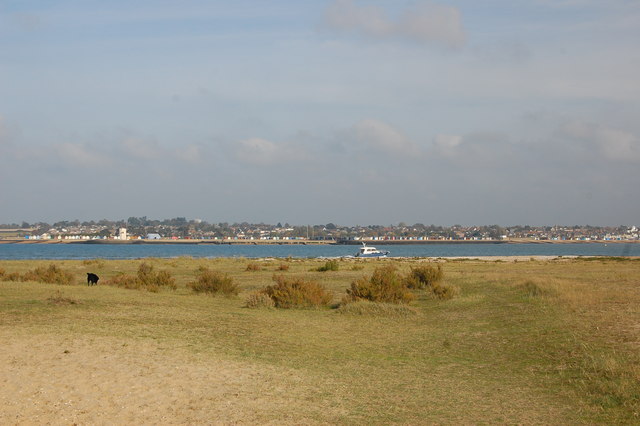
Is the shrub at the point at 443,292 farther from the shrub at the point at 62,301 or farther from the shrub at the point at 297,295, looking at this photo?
the shrub at the point at 62,301

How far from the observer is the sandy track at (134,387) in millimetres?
9242

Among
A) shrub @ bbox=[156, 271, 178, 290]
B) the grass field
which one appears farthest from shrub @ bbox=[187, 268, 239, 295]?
the grass field

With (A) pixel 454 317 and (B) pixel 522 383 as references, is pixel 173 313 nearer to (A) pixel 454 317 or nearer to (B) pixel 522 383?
(A) pixel 454 317

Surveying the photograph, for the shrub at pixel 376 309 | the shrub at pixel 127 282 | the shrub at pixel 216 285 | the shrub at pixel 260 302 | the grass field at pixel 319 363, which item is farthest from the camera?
the shrub at pixel 127 282

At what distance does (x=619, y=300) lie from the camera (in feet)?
68.1

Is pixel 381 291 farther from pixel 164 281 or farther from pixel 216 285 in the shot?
pixel 164 281

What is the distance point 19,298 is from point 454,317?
1367 cm

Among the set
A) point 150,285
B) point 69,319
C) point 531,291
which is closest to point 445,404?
point 69,319

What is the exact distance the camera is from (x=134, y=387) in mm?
10664

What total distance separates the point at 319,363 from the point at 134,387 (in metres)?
4.06

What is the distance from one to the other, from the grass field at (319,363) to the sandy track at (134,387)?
28mm

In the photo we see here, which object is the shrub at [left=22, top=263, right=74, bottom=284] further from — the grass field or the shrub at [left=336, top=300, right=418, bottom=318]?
the shrub at [left=336, top=300, right=418, bottom=318]

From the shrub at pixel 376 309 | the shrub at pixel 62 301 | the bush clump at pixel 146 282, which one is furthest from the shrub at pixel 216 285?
the shrub at pixel 62 301

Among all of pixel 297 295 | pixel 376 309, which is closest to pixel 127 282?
pixel 297 295
